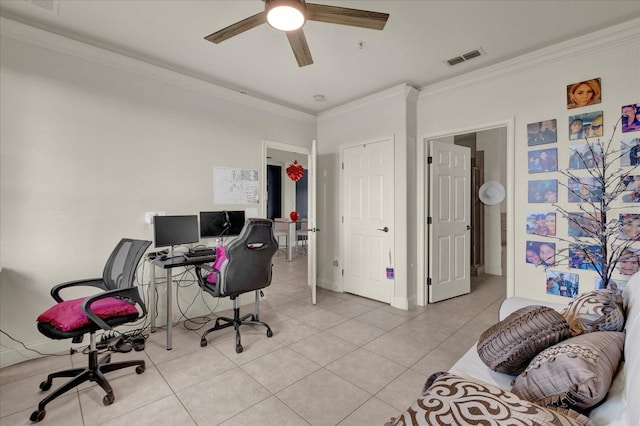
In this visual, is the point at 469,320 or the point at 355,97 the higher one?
the point at 355,97

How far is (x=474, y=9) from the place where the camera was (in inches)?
87.4

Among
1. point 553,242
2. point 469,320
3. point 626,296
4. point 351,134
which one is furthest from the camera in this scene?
point 351,134

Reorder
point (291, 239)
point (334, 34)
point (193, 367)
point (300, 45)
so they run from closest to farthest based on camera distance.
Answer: point (300, 45), point (193, 367), point (334, 34), point (291, 239)

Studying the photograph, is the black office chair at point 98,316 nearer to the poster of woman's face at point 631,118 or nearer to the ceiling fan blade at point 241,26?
the ceiling fan blade at point 241,26

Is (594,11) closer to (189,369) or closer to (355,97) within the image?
(355,97)

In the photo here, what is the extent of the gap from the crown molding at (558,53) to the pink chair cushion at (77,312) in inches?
153

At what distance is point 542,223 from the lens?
279 cm

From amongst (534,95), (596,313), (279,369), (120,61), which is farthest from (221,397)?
(534,95)

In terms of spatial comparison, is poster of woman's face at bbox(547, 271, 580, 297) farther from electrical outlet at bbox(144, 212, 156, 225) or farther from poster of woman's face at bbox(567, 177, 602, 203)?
electrical outlet at bbox(144, 212, 156, 225)

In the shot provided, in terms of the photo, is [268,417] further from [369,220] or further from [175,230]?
[369,220]

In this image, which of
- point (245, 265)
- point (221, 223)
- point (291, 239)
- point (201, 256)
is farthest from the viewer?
point (291, 239)

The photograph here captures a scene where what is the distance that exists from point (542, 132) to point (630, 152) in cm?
64

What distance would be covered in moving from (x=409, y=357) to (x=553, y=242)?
5.73ft

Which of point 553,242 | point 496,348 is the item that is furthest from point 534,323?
point 553,242
